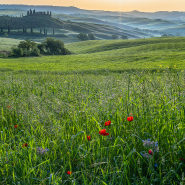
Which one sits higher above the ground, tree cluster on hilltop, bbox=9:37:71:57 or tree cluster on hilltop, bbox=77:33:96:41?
tree cluster on hilltop, bbox=77:33:96:41

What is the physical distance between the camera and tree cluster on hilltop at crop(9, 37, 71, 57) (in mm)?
52950

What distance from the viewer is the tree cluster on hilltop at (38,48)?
53.0 m

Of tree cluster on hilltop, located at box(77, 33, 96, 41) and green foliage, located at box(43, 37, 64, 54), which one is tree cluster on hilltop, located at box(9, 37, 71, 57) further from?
tree cluster on hilltop, located at box(77, 33, 96, 41)

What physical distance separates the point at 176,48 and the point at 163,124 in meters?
49.1

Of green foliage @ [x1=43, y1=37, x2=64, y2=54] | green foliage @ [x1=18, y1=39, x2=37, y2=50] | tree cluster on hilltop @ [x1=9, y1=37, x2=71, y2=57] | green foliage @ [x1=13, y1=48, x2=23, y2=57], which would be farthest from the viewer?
green foliage @ [x1=43, y1=37, x2=64, y2=54]

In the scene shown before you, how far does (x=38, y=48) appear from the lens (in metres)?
61.4

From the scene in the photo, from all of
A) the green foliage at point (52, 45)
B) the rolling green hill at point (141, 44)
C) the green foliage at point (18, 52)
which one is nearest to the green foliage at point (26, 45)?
the green foliage at point (18, 52)

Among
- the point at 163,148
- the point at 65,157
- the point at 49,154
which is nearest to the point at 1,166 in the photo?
the point at 49,154

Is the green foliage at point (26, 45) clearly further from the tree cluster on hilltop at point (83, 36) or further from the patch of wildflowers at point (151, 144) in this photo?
the tree cluster on hilltop at point (83, 36)

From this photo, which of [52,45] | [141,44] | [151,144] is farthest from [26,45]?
[151,144]

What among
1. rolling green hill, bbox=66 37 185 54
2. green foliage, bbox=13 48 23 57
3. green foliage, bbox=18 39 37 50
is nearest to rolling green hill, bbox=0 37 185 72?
rolling green hill, bbox=66 37 185 54

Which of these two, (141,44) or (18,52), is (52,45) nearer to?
(18,52)

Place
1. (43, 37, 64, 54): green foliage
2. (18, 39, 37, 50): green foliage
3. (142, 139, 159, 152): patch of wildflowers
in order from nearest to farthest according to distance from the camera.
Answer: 1. (142, 139, 159, 152): patch of wildflowers
2. (18, 39, 37, 50): green foliage
3. (43, 37, 64, 54): green foliage

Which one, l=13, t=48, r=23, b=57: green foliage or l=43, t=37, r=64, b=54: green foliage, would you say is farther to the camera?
l=43, t=37, r=64, b=54: green foliage
